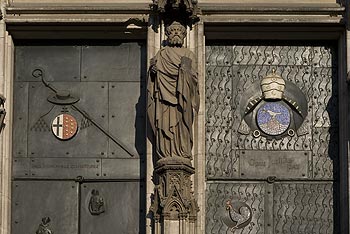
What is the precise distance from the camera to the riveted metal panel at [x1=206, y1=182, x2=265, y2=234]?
19.7 m

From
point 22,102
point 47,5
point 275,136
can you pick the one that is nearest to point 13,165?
point 22,102

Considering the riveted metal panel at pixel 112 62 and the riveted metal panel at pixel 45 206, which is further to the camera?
the riveted metal panel at pixel 112 62

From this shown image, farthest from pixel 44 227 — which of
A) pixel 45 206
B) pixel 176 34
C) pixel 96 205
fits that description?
pixel 176 34

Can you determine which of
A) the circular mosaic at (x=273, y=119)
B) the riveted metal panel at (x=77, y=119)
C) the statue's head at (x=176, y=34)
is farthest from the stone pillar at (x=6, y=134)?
the circular mosaic at (x=273, y=119)

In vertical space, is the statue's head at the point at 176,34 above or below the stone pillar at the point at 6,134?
above

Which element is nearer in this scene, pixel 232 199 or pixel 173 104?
pixel 173 104

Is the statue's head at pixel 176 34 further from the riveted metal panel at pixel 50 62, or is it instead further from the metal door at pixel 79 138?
the riveted metal panel at pixel 50 62

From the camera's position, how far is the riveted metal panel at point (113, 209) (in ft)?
64.5

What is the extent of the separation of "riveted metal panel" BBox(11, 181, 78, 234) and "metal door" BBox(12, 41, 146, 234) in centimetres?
1

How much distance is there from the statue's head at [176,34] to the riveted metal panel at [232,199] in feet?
7.20

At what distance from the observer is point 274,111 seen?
789 inches

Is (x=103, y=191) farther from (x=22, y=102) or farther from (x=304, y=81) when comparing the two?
(x=304, y=81)

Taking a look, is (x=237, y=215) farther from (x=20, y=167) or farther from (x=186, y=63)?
(x=20, y=167)

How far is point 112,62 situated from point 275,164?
2932 mm
